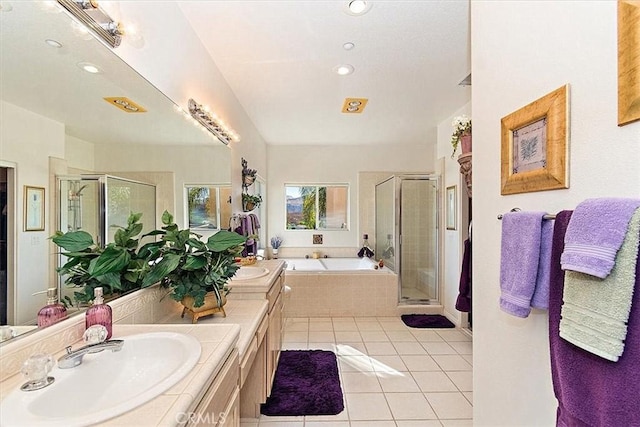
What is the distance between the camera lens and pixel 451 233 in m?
3.90

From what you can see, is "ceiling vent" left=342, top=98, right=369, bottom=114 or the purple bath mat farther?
the purple bath mat

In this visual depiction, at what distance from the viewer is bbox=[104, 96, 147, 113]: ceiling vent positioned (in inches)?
54.4

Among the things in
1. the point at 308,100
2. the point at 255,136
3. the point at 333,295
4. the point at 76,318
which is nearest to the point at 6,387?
the point at 76,318

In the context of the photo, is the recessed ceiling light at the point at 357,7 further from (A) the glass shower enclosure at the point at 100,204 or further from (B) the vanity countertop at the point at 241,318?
(B) the vanity countertop at the point at 241,318

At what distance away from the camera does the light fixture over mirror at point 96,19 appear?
109 cm

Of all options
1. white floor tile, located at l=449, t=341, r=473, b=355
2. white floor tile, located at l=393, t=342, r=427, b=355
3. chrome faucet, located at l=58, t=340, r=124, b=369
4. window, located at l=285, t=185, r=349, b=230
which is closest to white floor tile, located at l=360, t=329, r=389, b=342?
white floor tile, located at l=393, t=342, r=427, b=355

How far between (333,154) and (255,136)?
155 cm

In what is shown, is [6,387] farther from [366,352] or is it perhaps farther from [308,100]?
[308,100]

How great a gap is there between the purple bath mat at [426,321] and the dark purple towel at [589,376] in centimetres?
305

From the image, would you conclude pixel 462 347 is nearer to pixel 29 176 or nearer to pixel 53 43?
pixel 29 176

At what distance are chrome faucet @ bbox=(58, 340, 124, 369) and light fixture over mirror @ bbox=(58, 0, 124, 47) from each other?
3.79 ft

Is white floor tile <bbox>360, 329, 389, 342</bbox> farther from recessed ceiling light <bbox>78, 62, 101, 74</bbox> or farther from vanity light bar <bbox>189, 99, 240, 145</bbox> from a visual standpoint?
recessed ceiling light <bbox>78, 62, 101, 74</bbox>

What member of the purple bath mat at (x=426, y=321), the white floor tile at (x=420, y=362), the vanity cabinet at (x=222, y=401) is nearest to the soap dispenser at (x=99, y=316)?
the vanity cabinet at (x=222, y=401)

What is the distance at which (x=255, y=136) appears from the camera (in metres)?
4.18
